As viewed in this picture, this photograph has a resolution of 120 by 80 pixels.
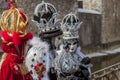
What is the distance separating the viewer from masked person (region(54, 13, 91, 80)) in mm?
4689

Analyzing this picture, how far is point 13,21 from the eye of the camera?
12.6 ft

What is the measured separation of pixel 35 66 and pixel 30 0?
28.5 ft

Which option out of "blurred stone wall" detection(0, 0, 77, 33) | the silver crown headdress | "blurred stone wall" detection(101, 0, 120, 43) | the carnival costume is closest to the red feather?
the carnival costume

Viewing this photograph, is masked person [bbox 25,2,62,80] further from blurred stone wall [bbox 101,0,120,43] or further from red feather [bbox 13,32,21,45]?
blurred stone wall [bbox 101,0,120,43]

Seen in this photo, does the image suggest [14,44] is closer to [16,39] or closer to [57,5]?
[16,39]

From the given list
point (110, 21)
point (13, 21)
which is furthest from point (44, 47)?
point (110, 21)

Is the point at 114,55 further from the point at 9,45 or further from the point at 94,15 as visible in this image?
the point at 9,45

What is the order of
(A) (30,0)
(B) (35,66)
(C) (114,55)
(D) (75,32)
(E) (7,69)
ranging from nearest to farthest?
(E) (7,69) < (B) (35,66) < (D) (75,32) < (A) (30,0) < (C) (114,55)

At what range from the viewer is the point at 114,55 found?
52.2ft

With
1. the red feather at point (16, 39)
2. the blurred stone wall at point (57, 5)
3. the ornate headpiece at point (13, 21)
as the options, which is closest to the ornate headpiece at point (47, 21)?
the ornate headpiece at point (13, 21)

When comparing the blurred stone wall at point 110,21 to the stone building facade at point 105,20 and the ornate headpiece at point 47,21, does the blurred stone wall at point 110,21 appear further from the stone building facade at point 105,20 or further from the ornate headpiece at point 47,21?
the ornate headpiece at point 47,21

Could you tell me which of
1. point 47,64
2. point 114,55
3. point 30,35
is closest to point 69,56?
point 47,64

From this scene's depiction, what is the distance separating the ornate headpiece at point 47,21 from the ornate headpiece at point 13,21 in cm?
102

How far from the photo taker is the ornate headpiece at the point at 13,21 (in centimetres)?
385
